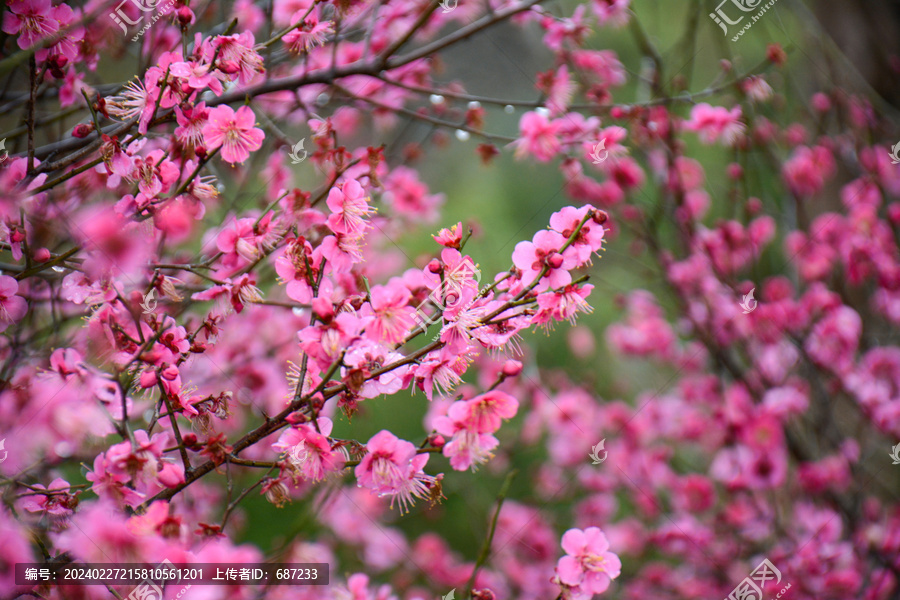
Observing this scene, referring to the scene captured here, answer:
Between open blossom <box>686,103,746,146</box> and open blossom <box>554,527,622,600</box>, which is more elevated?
open blossom <box>686,103,746,146</box>

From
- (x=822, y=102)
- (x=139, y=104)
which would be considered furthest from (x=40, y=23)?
(x=822, y=102)

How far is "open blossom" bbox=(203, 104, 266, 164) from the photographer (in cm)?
104

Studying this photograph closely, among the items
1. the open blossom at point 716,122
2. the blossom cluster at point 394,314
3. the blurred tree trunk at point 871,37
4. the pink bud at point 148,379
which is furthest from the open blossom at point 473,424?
the blurred tree trunk at point 871,37

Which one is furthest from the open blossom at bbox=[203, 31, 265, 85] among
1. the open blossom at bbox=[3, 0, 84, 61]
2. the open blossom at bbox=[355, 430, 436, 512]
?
the open blossom at bbox=[355, 430, 436, 512]

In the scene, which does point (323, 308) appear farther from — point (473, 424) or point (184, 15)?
point (184, 15)

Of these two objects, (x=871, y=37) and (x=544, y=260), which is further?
(x=871, y=37)

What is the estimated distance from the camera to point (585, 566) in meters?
1.02

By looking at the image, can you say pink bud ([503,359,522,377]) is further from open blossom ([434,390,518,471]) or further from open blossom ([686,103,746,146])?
open blossom ([686,103,746,146])

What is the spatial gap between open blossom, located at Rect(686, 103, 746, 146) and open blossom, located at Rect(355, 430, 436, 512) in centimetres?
144

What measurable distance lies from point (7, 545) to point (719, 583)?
247 centimetres

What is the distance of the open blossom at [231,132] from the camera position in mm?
1037

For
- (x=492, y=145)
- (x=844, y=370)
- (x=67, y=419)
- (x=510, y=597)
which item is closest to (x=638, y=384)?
(x=844, y=370)

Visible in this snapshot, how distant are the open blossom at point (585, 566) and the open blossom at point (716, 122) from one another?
4.41 ft

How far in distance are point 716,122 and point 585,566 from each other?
4.67 ft
